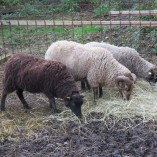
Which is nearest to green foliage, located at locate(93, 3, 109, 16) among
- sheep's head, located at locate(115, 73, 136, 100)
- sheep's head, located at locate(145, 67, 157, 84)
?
sheep's head, located at locate(145, 67, 157, 84)

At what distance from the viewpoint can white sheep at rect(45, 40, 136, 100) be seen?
266 inches

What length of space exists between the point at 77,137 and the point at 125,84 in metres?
1.64

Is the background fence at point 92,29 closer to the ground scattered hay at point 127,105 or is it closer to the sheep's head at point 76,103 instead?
the ground scattered hay at point 127,105

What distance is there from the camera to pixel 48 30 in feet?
40.6

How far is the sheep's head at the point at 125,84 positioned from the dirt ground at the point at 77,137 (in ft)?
2.40

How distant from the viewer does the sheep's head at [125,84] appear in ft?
21.8

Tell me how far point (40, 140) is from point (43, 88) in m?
1.17

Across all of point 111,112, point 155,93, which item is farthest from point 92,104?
point 155,93

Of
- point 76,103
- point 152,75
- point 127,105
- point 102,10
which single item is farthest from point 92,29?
point 76,103

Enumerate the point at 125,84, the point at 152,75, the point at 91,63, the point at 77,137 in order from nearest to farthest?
the point at 77,137 → the point at 125,84 → the point at 91,63 → the point at 152,75

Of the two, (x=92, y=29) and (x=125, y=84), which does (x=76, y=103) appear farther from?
(x=92, y=29)

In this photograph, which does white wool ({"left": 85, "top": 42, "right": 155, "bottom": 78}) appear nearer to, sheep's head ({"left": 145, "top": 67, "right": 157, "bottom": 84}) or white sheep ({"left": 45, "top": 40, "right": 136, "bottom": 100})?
sheep's head ({"left": 145, "top": 67, "right": 157, "bottom": 84})

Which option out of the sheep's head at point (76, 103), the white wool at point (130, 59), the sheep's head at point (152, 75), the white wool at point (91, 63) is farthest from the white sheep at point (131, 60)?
the sheep's head at point (76, 103)

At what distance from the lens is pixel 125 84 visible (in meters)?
6.68
